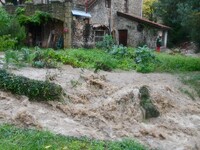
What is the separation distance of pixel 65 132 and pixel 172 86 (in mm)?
6375

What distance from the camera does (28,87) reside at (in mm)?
10250

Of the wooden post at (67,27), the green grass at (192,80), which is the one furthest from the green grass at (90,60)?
the wooden post at (67,27)

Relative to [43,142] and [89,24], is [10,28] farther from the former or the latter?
[43,142]

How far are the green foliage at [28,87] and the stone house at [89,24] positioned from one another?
1229cm

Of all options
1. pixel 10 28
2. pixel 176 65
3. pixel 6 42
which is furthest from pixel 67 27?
pixel 176 65

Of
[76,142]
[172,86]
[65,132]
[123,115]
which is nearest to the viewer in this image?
[76,142]

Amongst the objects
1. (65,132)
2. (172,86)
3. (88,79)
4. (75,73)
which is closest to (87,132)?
(65,132)

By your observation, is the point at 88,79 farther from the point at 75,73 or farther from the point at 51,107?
the point at 51,107

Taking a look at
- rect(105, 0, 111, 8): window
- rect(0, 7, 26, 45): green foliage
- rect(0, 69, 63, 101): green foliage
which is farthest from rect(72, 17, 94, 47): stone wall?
rect(0, 69, 63, 101): green foliage

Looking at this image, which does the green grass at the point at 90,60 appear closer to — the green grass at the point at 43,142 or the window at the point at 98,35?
the window at the point at 98,35

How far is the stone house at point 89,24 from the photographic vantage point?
22.6 m

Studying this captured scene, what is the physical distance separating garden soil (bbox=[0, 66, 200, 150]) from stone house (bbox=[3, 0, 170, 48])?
349 inches

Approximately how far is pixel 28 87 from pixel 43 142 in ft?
10.6

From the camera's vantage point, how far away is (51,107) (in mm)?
10195
